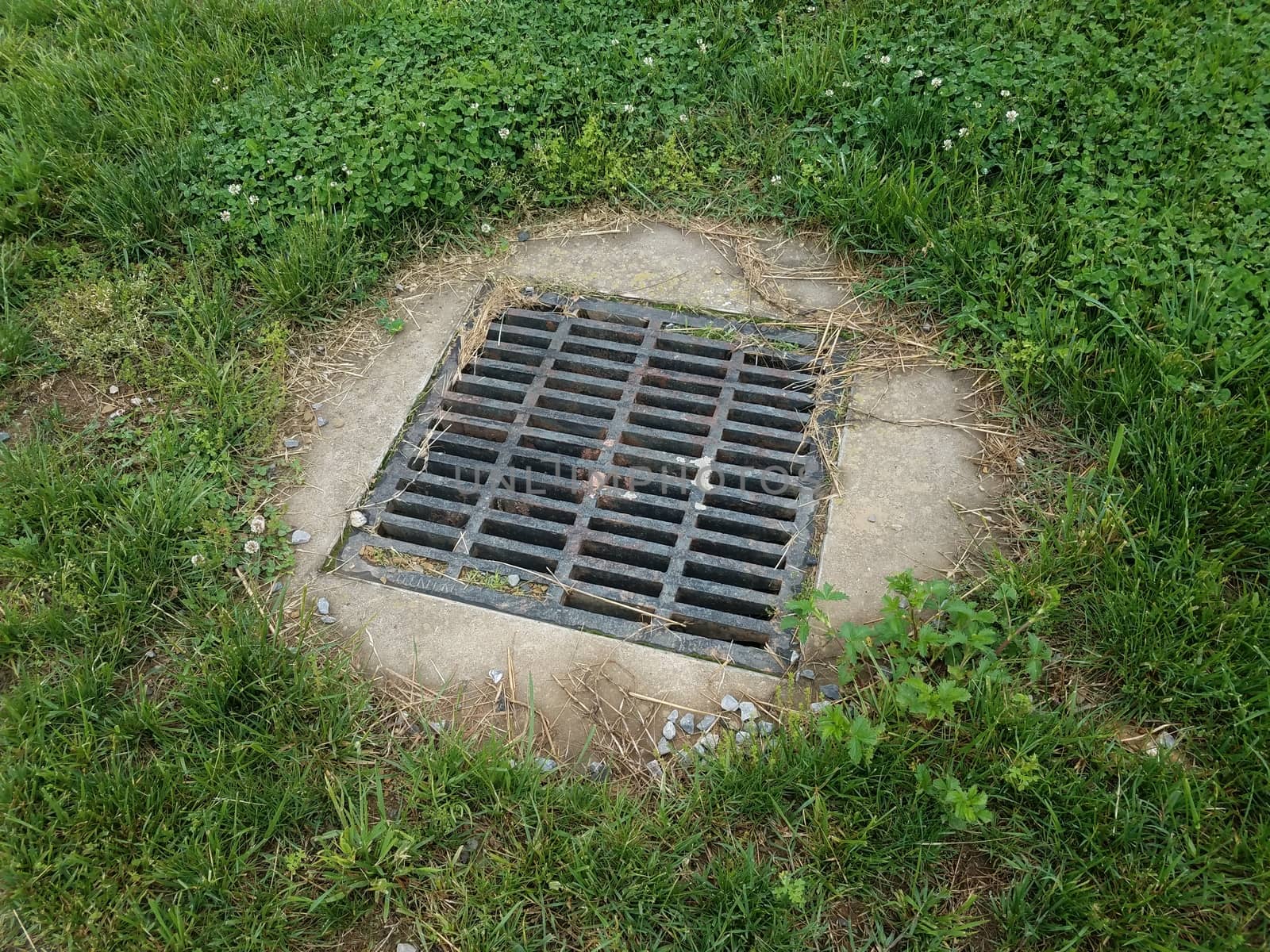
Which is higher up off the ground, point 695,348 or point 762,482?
point 695,348

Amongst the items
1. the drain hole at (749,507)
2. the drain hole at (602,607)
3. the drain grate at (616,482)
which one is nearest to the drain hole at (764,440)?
the drain grate at (616,482)

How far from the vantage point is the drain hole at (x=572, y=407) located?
2971mm

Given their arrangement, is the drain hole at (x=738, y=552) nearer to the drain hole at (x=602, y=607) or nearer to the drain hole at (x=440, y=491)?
the drain hole at (x=602, y=607)

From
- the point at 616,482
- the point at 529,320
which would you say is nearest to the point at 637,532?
the point at 616,482

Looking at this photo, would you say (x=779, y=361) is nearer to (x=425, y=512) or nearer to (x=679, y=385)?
(x=679, y=385)

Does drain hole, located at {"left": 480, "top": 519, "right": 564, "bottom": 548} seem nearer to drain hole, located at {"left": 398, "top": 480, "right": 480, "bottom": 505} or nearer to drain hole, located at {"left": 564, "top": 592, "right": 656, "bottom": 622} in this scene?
drain hole, located at {"left": 398, "top": 480, "right": 480, "bottom": 505}

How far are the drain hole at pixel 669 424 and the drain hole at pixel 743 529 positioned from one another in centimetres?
32

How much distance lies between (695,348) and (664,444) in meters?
0.42

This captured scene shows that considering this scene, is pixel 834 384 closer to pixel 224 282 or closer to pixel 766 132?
pixel 766 132

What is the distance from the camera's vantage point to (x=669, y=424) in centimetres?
292

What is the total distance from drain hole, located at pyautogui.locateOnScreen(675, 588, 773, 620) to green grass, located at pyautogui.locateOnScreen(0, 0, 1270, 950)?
1.33 ft

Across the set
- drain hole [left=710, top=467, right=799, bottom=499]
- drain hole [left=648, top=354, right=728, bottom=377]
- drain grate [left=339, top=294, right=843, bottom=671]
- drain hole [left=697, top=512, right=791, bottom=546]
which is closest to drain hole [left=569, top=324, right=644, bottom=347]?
drain grate [left=339, top=294, right=843, bottom=671]

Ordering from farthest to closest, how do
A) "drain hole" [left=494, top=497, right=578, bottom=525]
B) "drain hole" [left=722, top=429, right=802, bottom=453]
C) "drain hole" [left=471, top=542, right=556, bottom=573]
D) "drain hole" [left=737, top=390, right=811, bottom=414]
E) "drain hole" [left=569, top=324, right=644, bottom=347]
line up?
"drain hole" [left=569, top=324, right=644, bottom=347] → "drain hole" [left=737, top=390, right=811, bottom=414] → "drain hole" [left=722, top=429, right=802, bottom=453] → "drain hole" [left=494, top=497, right=578, bottom=525] → "drain hole" [left=471, top=542, right=556, bottom=573]

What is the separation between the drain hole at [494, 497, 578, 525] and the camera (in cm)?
273
